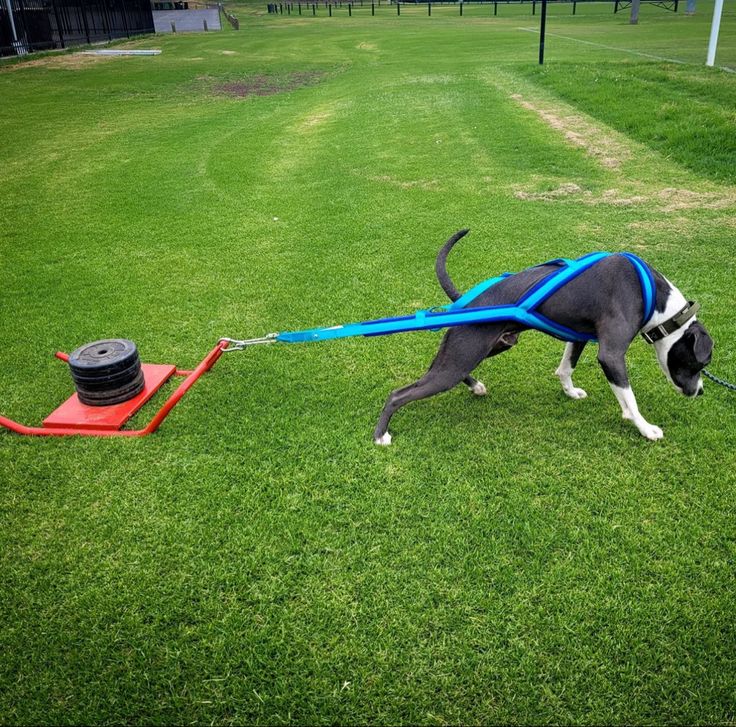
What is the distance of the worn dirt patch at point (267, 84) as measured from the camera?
1730 cm

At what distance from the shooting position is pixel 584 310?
334cm

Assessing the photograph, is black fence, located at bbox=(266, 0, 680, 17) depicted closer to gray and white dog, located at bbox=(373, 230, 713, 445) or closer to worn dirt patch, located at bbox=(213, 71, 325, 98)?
worn dirt patch, located at bbox=(213, 71, 325, 98)

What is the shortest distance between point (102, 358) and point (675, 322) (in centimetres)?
334

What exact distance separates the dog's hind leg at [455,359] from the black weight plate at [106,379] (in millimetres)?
1741

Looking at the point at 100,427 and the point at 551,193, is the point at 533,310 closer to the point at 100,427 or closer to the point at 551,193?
the point at 100,427

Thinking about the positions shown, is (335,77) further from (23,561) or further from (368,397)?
(23,561)

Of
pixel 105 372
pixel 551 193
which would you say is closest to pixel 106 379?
pixel 105 372

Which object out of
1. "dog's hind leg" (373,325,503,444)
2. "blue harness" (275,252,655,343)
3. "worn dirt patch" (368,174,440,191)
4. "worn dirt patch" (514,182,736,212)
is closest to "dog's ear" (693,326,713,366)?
"blue harness" (275,252,655,343)

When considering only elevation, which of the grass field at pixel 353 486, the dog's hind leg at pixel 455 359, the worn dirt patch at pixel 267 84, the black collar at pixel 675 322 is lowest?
the grass field at pixel 353 486

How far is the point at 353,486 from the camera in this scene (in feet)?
11.1

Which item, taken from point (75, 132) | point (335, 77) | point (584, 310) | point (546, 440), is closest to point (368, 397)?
point (546, 440)

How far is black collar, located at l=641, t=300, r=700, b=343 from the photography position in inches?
132

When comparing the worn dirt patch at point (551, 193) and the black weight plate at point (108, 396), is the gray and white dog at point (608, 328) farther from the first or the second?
the worn dirt patch at point (551, 193)

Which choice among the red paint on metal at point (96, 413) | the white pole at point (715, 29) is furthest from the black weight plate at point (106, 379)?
the white pole at point (715, 29)
